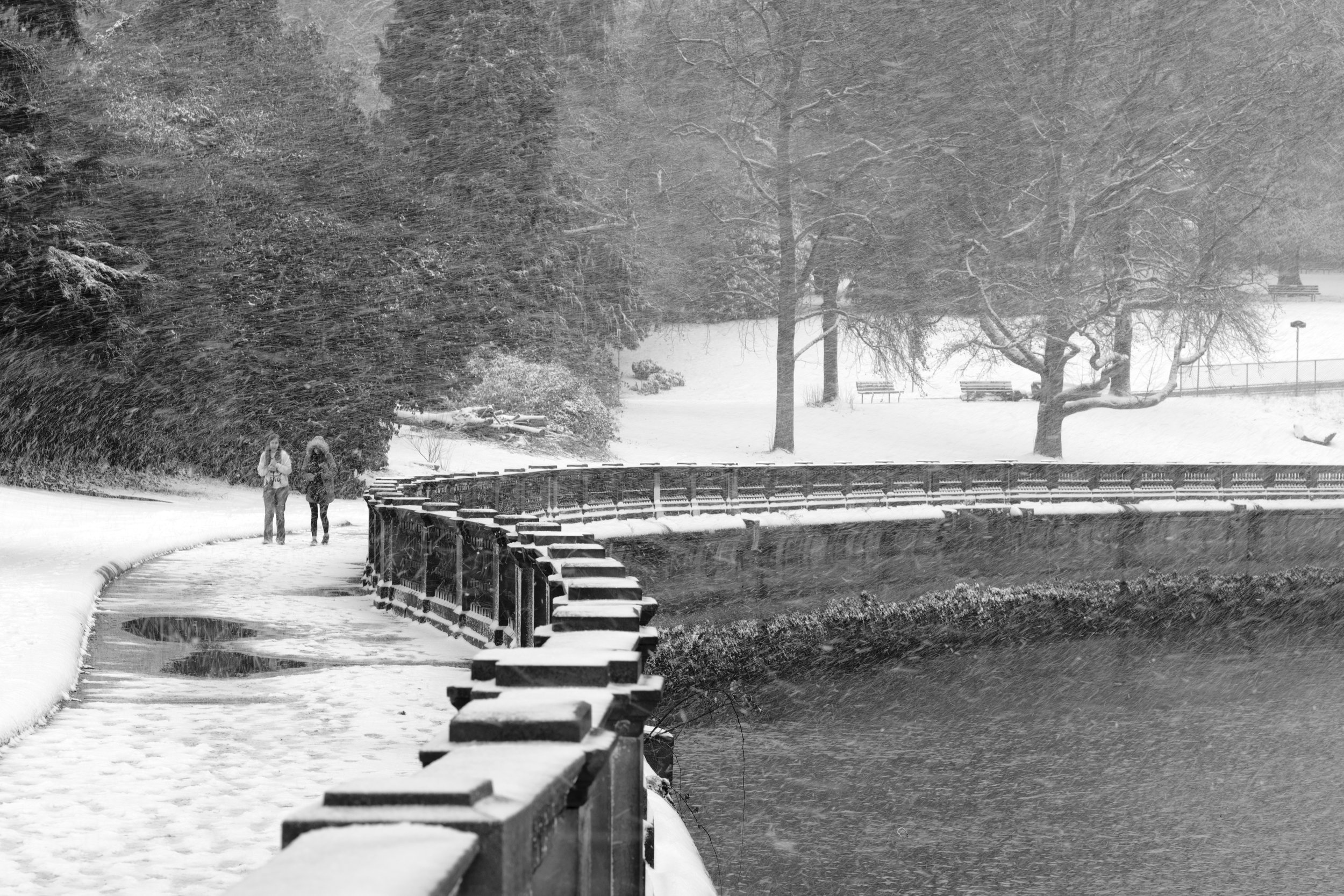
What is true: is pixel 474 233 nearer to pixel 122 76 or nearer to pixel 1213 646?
pixel 122 76

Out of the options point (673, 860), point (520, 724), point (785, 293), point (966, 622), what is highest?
point (785, 293)

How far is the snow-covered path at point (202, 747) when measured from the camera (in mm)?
5477

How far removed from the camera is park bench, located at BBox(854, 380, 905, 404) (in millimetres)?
55688

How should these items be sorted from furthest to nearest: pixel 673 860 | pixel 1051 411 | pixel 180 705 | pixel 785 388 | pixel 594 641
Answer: pixel 785 388 → pixel 1051 411 → pixel 180 705 → pixel 673 860 → pixel 594 641

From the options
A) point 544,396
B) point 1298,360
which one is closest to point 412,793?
point 544,396

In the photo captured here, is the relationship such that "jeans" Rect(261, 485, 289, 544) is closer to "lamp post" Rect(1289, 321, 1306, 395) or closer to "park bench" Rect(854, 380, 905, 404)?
"park bench" Rect(854, 380, 905, 404)

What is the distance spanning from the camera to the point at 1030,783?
50.6ft

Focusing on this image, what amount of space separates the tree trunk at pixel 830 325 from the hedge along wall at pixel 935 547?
571 inches

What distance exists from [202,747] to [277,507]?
1381 centimetres

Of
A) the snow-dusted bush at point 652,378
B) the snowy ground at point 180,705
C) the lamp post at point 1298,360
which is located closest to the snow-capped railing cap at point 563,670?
the snowy ground at point 180,705

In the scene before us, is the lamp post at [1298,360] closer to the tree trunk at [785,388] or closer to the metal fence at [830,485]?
the metal fence at [830,485]

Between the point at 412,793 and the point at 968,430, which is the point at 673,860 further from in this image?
the point at 968,430

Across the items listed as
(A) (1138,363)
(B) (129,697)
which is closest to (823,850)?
(B) (129,697)

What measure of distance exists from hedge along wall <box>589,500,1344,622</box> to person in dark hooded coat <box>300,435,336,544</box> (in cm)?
385
